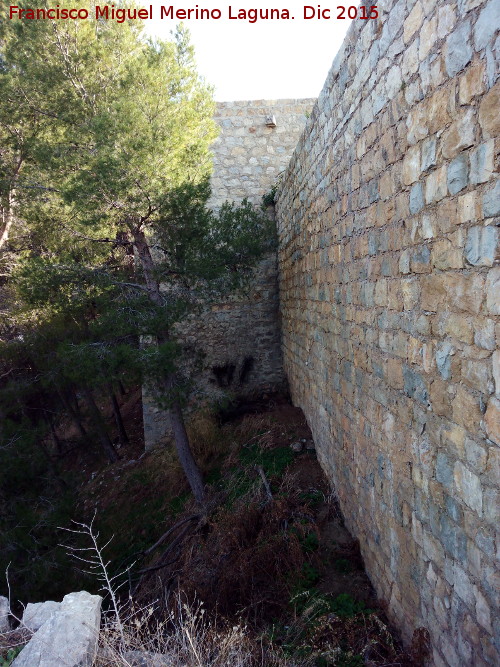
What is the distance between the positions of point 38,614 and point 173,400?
298cm

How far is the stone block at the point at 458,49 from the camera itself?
1.75 meters

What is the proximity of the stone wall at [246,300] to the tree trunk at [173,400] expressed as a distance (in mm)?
1985

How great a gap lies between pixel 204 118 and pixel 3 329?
529 centimetres

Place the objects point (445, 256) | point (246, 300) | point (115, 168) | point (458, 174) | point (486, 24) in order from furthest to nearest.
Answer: point (246, 300) < point (115, 168) < point (445, 256) < point (458, 174) < point (486, 24)

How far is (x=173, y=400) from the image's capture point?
5.77 m

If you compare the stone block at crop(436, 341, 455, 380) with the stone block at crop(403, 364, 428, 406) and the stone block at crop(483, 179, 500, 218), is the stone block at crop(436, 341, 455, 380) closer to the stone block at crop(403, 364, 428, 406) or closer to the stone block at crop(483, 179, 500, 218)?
the stone block at crop(403, 364, 428, 406)

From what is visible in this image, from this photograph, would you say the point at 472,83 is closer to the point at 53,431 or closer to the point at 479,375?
the point at 479,375

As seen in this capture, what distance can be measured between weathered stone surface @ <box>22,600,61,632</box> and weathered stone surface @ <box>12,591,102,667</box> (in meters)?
0.17

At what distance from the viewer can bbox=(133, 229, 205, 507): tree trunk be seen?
5922mm

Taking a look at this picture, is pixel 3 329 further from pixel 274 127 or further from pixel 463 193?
pixel 463 193

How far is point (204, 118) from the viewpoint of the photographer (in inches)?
235

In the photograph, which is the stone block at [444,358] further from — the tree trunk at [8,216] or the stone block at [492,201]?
the tree trunk at [8,216]

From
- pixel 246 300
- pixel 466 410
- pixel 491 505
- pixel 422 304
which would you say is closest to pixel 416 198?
pixel 422 304

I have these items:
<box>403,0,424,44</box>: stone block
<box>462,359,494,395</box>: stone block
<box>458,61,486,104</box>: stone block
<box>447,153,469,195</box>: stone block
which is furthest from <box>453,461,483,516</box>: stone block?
<box>403,0,424,44</box>: stone block
